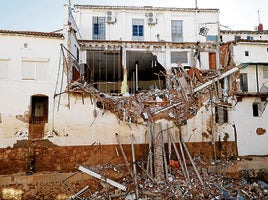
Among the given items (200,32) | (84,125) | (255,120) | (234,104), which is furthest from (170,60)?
(84,125)

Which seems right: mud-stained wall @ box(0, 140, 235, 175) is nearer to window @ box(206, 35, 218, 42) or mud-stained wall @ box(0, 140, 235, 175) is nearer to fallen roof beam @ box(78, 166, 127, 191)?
fallen roof beam @ box(78, 166, 127, 191)

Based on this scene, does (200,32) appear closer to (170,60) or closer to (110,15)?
(170,60)

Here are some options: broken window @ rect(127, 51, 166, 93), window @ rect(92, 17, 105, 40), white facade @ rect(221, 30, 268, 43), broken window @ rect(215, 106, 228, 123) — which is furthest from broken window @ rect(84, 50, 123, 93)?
white facade @ rect(221, 30, 268, 43)

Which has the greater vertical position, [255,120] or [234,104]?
[234,104]

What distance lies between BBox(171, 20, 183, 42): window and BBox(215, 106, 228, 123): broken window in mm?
8437

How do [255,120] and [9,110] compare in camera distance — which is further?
[255,120]

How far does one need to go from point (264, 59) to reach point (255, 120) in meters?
4.67

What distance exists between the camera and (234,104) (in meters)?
15.3

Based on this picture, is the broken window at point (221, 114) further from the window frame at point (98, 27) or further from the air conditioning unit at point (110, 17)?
the air conditioning unit at point (110, 17)

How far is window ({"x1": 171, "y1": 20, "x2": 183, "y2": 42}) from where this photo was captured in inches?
827

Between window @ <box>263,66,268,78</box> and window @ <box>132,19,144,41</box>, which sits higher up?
window @ <box>132,19,144,41</box>

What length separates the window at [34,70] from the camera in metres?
13.2

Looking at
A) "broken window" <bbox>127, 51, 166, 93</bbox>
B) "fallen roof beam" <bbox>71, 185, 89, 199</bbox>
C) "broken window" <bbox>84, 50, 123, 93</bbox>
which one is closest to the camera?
"fallen roof beam" <bbox>71, 185, 89, 199</bbox>

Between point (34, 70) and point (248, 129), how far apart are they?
13.7m
